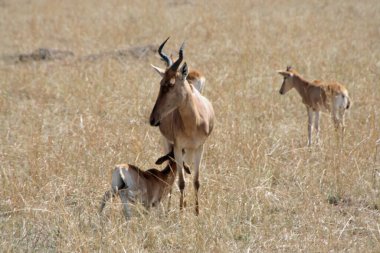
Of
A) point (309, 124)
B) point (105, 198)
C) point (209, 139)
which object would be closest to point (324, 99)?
point (309, 124)

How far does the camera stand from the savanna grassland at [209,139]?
15.8 feet

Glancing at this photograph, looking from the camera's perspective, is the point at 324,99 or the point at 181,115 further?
the point at 324,99

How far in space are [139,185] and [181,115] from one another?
79 centimetres

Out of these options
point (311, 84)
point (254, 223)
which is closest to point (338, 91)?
point (311, 84)

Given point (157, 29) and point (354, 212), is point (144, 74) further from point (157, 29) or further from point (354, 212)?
point (354, 212)

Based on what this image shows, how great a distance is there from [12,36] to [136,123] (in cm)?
837

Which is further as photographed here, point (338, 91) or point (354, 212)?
→ point (338, 91)

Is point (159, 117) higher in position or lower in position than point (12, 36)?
higher

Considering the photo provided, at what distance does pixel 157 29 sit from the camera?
50.5 ft

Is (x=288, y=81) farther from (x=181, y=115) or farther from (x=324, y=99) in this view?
(x=181, y=115)

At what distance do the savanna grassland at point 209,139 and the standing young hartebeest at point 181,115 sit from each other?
40 cm

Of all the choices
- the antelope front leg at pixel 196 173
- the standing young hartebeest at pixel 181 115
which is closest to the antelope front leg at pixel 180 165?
the standing young hartebeest at pixel 181 115

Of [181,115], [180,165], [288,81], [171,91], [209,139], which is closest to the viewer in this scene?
[171,91]

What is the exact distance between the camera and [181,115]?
5570 millimetres
